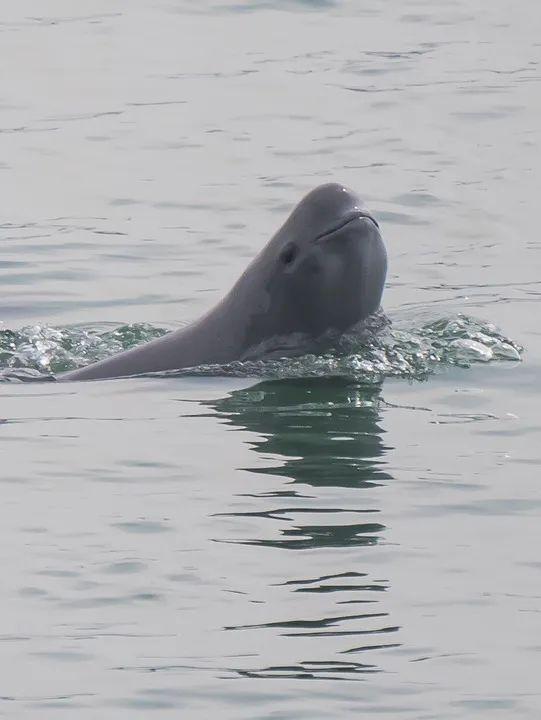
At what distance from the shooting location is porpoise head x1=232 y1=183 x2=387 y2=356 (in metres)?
10.1

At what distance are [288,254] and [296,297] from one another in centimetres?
22

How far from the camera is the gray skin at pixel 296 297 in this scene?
10.1m

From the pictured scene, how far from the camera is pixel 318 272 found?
1024 centimetres

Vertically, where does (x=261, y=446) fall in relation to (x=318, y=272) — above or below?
below

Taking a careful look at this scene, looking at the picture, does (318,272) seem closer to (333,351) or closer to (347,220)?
(347,220)

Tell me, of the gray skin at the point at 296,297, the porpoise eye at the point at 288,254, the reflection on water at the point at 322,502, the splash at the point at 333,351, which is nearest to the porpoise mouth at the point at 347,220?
the gray skin at the point at 296,297

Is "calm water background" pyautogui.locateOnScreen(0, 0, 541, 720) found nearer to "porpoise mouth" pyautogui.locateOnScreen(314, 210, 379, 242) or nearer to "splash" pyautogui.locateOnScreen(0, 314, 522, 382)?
"splash" pyautogui.locateOnScreen(0, 314, 522, 382)

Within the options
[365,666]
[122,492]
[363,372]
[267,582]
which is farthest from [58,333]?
[365,666]

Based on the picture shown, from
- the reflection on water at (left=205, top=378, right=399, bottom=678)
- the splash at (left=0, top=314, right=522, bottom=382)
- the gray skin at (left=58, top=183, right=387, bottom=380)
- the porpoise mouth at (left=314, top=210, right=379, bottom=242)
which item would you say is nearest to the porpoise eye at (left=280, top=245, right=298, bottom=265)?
the gray skin at (left=58, top=183, right=387, bottom=380)

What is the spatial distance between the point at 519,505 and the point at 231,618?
5.77 ft

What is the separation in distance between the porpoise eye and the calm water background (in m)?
0.61

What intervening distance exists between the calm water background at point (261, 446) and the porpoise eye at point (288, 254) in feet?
2.01

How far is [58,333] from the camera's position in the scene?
1195 centimetres

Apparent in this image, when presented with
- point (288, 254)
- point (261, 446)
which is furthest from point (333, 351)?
point (261, 446)
